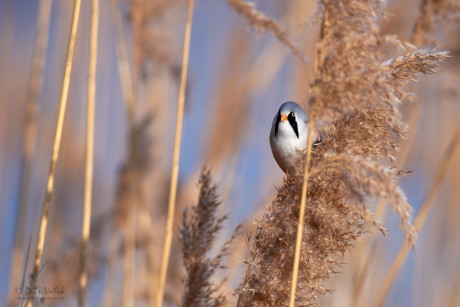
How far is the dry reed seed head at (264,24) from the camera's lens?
1125 mm

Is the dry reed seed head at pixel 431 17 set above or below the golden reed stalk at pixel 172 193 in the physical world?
above

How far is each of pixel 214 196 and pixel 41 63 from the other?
0.80 metres

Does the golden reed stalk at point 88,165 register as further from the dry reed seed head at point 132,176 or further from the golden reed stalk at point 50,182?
the dry reed seed head at point 132,176

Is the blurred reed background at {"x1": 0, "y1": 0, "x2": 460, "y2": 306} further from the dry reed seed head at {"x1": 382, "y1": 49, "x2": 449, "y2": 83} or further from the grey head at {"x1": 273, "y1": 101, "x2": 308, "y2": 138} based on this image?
the dry reed seed head at {"x1": 382, "y1": 49, "x2": 449, "y2": 83}

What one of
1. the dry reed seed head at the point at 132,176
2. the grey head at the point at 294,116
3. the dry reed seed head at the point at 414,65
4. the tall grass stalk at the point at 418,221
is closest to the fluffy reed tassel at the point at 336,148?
the dry reed seed head at the point at 414,65

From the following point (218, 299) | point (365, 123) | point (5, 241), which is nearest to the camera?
point (365, 123)

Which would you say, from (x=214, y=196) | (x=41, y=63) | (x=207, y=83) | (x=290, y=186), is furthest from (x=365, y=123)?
(x=207, y=83)

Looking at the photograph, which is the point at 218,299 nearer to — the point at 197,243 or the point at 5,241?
the point at 197,243

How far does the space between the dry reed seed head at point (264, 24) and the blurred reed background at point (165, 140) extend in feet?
1.35

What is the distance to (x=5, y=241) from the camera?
2617 millimetres

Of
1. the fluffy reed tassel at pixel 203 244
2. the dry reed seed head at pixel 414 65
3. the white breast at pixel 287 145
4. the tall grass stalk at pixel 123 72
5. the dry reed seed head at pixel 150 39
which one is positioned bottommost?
the fluffy reed tassel at pixel 203 244

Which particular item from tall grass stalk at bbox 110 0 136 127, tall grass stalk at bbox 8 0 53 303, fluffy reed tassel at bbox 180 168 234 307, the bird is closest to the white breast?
the bird

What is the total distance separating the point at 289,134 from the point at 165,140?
4.13 feet

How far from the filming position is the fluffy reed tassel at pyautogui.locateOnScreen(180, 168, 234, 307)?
47.3 inches
